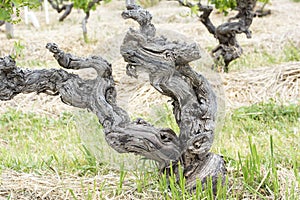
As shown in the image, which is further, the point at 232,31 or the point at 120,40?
the point at 232,31

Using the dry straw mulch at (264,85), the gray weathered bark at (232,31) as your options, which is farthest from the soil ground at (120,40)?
the gray weathered bark at (232,31)

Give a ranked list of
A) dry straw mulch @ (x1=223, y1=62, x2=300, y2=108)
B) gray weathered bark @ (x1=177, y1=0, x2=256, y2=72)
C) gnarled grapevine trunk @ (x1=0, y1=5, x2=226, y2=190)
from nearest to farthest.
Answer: gnarled grapevine trunk @ (x1=0, y1=5, x2=226, y2=190) → dry straw mulch @ (x1=223, y1=62, x2=300, y2=108) → gray weathered bark @ (x1=177, y1=0, x2=256, y2=72)

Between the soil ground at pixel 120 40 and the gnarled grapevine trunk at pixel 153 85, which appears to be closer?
the gnarled grapevine trunk at pixel 153 85

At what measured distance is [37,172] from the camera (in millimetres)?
3029

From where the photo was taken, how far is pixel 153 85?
94.8 inches

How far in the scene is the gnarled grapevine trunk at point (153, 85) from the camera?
2342 mm

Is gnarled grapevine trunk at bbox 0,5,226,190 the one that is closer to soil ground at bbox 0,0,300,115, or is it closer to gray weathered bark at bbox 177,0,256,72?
soil ground at bbox 0,0,300,115

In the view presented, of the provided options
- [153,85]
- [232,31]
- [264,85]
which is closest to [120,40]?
[153,85]

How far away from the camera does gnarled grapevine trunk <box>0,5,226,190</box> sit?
2.34 m

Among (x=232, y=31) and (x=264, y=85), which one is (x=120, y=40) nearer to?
(x=264, y=85)

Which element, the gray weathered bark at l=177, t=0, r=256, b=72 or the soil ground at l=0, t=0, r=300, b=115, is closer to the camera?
the soil ground at l=0, t=0, r=300, b=115

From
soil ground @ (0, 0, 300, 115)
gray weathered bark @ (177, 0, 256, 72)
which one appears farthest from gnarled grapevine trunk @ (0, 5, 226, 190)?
gray weathered bark @ (177, 0, 256, 72)

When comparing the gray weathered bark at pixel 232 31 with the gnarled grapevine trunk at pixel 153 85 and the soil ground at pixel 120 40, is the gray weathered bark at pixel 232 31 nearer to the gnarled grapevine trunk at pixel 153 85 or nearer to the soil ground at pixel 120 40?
the soil ground at pixel 120 40

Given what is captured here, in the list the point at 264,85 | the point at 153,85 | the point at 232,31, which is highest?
the point at 153,85
